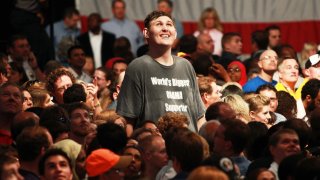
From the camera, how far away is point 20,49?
1944 centimetres

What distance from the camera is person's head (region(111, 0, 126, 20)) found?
73.6 ft

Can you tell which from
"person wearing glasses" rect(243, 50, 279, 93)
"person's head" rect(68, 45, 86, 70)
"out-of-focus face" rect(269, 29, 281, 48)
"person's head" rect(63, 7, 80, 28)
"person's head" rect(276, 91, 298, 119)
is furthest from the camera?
"person's head" rect(63, 7, 80, 28)

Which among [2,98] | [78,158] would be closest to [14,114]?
[2,98]

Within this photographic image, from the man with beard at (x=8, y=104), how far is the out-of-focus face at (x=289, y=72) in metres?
4.62

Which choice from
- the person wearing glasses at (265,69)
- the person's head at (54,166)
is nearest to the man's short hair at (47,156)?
the person's head at (54,166)

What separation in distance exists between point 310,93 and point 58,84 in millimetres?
3017

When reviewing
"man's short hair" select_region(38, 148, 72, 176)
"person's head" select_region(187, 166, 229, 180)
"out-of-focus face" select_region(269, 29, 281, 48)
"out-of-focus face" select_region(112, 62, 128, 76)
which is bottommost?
"out-of-focus face" select_region(269, 29, 281, 48)

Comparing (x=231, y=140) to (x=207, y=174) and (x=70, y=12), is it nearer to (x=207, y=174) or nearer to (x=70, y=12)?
(x=207, y=174)

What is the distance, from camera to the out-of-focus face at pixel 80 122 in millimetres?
13703

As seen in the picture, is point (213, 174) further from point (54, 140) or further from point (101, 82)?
point (101, 82)

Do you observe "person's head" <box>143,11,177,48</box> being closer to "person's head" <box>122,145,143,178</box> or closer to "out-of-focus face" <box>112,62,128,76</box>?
"person's head" <box>122,145,143,178</box>

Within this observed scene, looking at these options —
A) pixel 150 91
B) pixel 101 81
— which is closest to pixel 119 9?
pixel 101 81

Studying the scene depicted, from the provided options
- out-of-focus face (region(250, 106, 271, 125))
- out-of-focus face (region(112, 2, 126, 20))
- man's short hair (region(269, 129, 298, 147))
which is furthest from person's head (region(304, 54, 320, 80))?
man's short hair (region(269, 129, 298, 147))

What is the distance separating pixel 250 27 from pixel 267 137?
995cm
